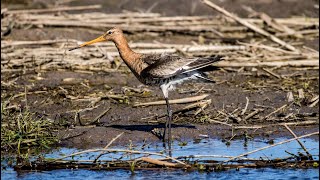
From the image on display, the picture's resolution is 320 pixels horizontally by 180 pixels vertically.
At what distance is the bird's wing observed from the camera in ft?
31.9

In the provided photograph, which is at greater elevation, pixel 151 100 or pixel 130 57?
pixel 130 57

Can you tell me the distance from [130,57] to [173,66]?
2.18 feet

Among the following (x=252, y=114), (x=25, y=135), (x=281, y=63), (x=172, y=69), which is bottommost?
(x=25, y=135)

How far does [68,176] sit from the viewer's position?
8211mm

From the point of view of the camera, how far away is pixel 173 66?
32.1ft

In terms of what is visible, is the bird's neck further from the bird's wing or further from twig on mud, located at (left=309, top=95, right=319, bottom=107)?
twig on mud, located at (left=309, top=95, right=319, bottom=107)

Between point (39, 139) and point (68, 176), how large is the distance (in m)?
1.26

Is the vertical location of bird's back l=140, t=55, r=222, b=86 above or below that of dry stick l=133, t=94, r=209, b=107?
above

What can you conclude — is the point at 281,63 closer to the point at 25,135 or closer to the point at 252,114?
the point at 252,114

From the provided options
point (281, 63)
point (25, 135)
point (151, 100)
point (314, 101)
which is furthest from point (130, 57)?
point (281, 63)

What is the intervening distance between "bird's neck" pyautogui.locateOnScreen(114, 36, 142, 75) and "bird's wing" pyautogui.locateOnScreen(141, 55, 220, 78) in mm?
209

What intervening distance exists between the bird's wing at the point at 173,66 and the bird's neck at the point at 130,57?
0.68 ft

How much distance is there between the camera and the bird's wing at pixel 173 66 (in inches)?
383

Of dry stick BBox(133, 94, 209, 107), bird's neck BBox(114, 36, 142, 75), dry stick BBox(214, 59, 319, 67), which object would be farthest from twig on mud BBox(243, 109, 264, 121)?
dry stick BBox(214, 59, 319, 67)
